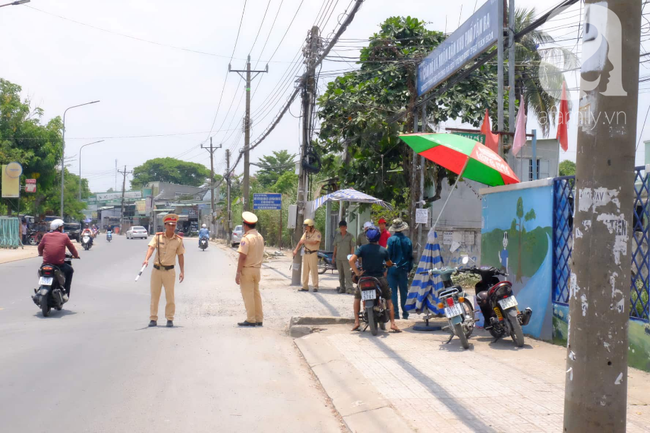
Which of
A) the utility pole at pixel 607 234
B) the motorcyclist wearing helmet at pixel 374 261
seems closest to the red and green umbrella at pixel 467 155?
the motorcyclist wearing helmet at pixel 374 261

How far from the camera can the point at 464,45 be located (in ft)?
39.4

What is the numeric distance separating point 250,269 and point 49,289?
359cm

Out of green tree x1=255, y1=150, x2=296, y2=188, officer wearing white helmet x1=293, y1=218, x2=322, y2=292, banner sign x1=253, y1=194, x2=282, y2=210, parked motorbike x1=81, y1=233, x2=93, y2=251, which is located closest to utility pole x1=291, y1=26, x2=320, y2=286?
officer wearing white helmet x1=293, y1=218, x2=322, y2=292

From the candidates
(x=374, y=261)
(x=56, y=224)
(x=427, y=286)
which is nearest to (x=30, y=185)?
(x=56, y=224)

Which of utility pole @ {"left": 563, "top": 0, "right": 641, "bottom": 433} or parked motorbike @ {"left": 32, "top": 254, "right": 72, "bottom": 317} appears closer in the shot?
utility pole @ {"left": 563, "top": 0, "right": 641, "bottom": 433}

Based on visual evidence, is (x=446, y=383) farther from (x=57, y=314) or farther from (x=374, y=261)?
(x=57, y=314)

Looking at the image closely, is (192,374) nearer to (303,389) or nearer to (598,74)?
(303,389)

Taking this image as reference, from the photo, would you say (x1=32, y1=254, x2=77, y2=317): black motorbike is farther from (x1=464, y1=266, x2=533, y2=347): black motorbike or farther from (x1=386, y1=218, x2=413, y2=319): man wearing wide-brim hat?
(x1=464, y1=266, x2=533, y2=347): black motorbike

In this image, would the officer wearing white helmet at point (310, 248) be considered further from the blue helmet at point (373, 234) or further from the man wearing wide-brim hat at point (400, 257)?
the blue helmet at point (373, 234)

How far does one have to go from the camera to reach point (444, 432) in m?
4.61

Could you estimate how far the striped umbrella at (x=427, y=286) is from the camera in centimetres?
948

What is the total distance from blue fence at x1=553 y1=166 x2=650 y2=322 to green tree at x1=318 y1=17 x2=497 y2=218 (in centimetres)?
1131

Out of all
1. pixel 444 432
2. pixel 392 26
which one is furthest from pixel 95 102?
pixel 444 432

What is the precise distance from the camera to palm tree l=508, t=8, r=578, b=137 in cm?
1070
